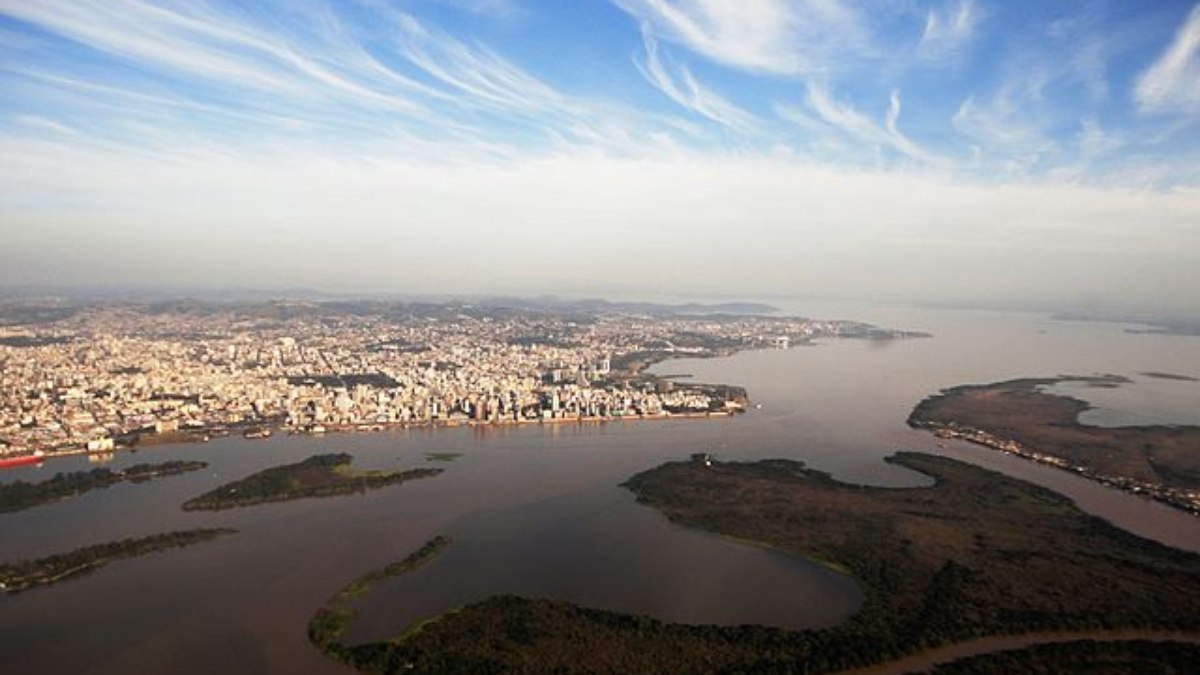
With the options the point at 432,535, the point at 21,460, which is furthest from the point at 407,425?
the point at 432,535

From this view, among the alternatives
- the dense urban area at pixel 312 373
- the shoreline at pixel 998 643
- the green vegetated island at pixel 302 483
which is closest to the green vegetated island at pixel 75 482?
the green vegetated island at pixel 302 483

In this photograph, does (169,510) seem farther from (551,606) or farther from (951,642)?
(951,642)

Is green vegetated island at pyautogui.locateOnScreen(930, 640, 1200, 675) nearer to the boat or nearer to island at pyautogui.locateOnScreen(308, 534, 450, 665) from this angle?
island at pyautogui.locateOnScreen(308, 534, 450, 665)

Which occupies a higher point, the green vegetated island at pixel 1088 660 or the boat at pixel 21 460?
the green vegetated island at pixel 1088 660

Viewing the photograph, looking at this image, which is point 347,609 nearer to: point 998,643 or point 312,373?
point 998,643

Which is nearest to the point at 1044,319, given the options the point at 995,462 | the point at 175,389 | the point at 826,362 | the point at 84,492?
the point at 826,362

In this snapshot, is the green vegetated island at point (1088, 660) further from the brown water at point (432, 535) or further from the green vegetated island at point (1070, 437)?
the green vegetated island at point (1070, 437)
